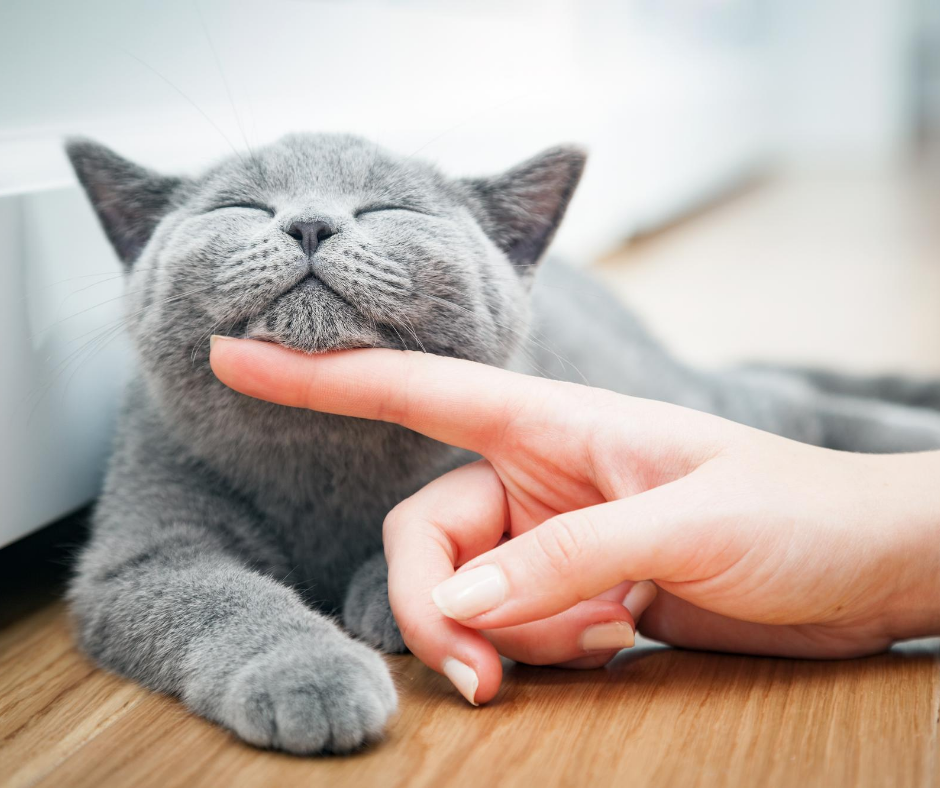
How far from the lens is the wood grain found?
609mm

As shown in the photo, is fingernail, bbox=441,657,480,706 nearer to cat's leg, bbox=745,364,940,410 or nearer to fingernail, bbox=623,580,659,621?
fingernail, bbox=623,580,659,621

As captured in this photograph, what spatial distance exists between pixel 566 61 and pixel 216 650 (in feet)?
5.85

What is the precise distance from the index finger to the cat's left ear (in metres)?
0.24

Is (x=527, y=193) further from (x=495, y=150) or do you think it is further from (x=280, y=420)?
(x=495, y=150)

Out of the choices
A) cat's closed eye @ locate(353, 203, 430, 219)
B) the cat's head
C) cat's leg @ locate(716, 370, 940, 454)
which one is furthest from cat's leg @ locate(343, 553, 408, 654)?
cat's leg @ locate(716, 370, 940, 454)

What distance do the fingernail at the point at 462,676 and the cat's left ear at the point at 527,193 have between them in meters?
0.44

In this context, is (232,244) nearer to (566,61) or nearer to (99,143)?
(99,143)

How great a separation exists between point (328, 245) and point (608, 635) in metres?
0.39

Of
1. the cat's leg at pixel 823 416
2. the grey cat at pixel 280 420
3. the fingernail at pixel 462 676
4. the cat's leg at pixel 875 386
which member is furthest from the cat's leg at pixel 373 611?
the cat's leg at pixel 875 386

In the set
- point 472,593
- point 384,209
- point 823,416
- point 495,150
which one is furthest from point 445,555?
point 495,150

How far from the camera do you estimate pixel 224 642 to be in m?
0.70

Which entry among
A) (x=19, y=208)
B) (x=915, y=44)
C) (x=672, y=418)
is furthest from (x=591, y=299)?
(x=915, y=44)

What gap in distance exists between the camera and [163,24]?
90 centimetres

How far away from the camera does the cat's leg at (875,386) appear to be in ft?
4.78
